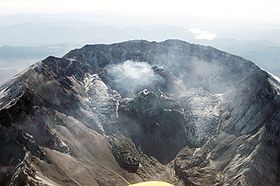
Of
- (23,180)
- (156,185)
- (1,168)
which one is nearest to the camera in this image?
(156,185)

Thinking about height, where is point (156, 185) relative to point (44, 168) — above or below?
above

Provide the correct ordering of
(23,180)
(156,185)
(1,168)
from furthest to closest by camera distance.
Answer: (1,168) → (23,180) → (156,185)

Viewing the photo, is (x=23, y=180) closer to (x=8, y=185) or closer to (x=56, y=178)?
(x=8, y=185)

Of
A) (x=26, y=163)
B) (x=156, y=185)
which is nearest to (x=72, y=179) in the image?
(x=26, y=163)

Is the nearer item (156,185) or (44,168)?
(156,185)

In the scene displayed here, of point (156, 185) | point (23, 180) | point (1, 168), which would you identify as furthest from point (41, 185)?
point (156, 185)

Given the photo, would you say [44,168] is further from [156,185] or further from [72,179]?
[156,185]

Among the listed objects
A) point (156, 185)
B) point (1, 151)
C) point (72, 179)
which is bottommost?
point (72, 179)

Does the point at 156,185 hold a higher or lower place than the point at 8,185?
higher

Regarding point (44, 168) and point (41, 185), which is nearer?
point (41, 185)
